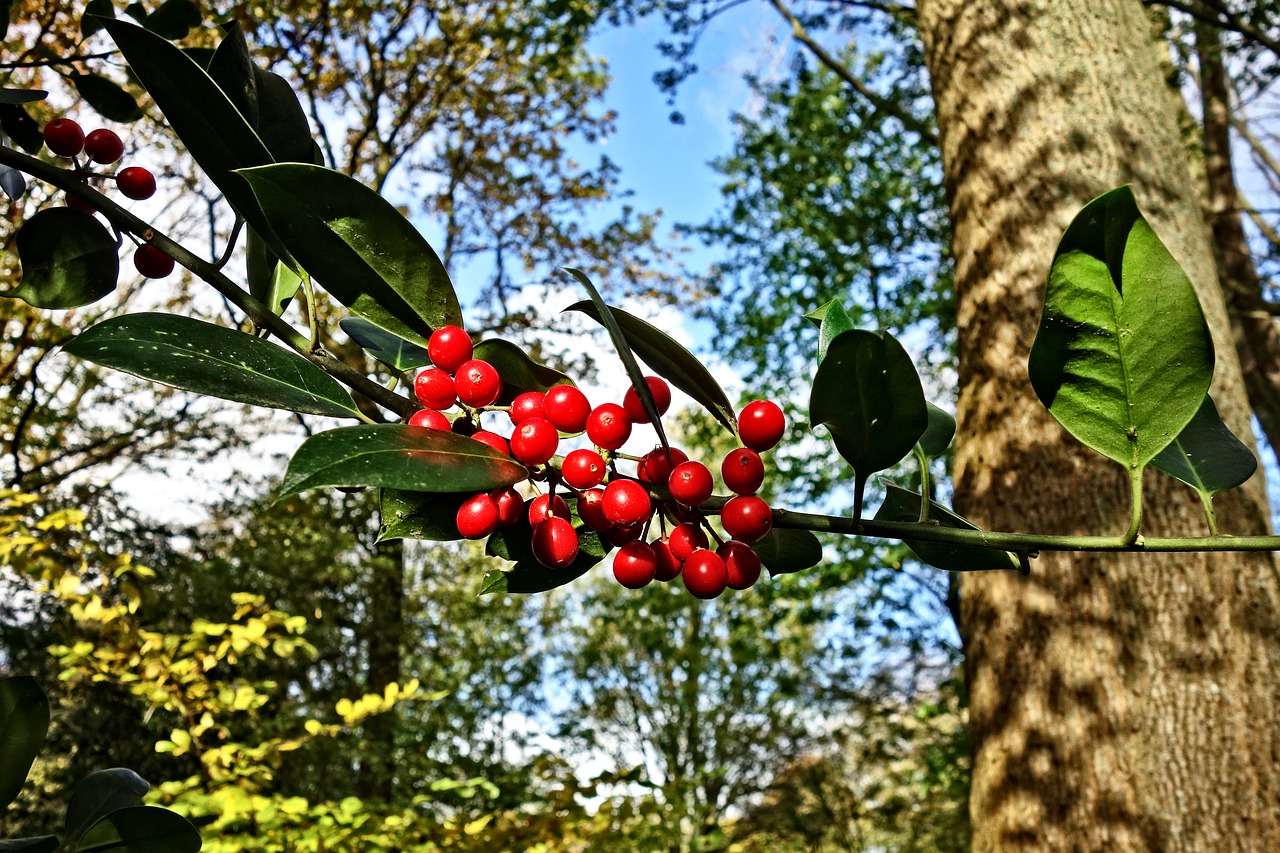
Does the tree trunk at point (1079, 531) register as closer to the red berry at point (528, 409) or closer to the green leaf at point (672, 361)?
the green leaf at point (672, 361)

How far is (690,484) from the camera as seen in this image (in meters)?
0.46

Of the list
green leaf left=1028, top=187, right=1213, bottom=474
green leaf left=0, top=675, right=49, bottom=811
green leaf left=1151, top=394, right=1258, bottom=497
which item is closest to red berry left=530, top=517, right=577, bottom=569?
green leaf left=1028, top=187, right=1213, bottom=474

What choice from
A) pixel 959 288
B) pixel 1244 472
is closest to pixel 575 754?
pixel 959 288

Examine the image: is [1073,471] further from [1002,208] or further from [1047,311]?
[1047,311]

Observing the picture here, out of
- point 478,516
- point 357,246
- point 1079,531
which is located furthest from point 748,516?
point 1079,531

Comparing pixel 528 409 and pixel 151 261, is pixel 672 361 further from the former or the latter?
pixel 151 261

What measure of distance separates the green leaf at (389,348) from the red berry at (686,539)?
0.74 ft

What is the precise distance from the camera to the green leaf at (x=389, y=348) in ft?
2.02

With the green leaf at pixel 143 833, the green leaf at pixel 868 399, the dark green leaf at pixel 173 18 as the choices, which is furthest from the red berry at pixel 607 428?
the dark green leaf at pixel 173 18

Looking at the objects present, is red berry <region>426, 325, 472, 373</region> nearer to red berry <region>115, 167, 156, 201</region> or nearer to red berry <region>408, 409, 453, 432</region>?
red berry <region>408, 409, 453, 432</region>

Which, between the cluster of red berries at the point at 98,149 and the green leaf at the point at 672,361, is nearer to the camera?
the green leaf at the point at 672,361

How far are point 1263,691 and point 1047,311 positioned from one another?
159cm

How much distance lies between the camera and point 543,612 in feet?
39.3

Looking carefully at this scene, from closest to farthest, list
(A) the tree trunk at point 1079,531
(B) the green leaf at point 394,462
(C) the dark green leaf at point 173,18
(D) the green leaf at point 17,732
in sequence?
(B) the green leaf at point 394,462 → (D) the green leaf at point 17,732 → (C) the dark green leaf at point 173,18 → (A) the tree trunk at point 1079,531
